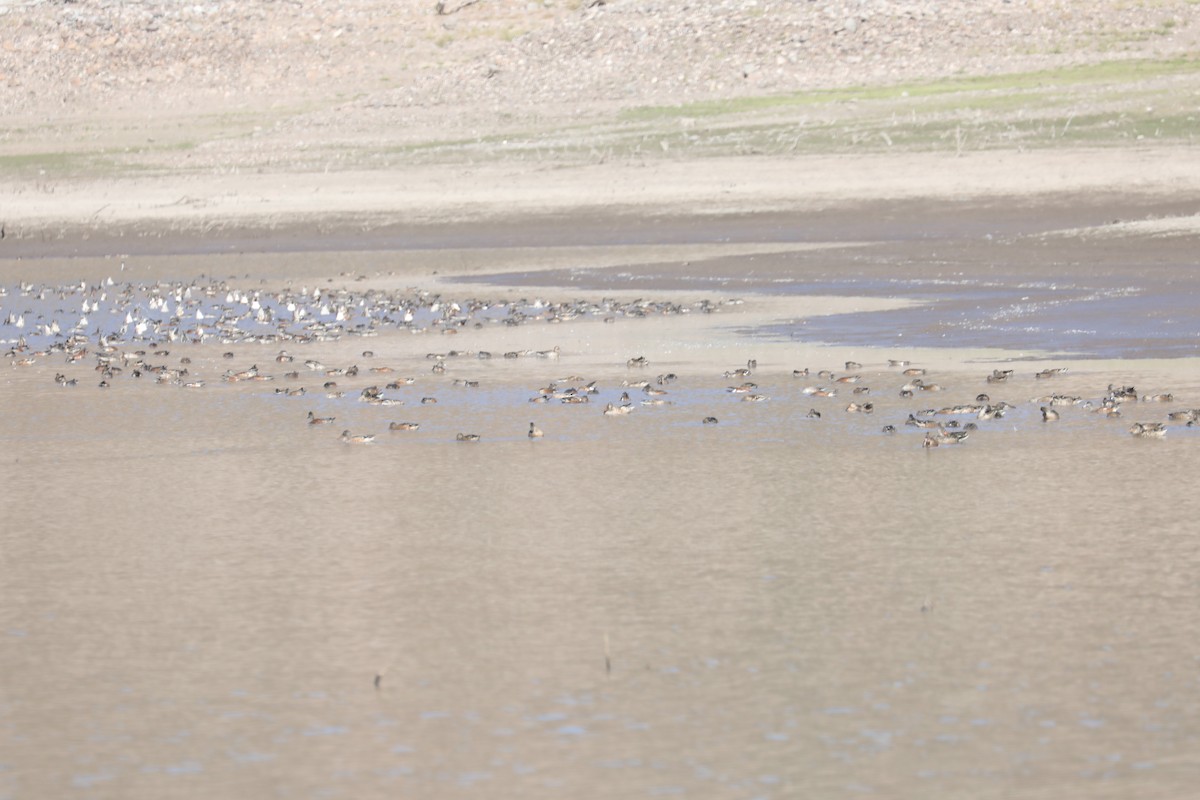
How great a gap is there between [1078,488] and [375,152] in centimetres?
2716

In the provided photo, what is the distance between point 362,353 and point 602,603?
1001cm

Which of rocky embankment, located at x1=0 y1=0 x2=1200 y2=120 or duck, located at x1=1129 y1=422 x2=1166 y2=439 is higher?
rocky embankment, located at x1=0 y1=0 x2=1200 y2=120

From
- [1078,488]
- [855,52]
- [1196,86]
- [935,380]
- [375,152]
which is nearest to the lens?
[1078,488]

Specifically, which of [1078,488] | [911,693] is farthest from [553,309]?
[911,693]

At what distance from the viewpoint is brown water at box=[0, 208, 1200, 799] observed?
6.68 m

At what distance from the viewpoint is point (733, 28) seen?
145 ft

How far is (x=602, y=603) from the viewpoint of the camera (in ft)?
28.8

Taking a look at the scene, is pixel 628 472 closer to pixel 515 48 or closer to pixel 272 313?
pixel 272 313

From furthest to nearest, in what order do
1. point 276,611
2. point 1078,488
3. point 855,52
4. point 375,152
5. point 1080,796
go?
point 855,52, point 375,152, point 1078,488, point 276,611, point 1080,796

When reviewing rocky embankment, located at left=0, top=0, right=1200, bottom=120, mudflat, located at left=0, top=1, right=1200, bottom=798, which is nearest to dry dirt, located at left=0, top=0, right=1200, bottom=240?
rocky embankment, located at left=0, top=0, right=1200, bottom=120

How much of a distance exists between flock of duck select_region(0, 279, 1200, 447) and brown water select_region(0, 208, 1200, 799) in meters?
0.22

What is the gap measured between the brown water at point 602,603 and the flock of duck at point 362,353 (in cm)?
22

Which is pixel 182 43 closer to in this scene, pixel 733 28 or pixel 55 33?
pixel 55 33

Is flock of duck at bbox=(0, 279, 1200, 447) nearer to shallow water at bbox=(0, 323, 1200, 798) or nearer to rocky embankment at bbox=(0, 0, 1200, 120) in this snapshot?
shallow water at bbox=(0, 323, 1200, 798)
